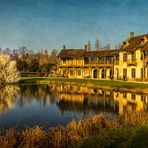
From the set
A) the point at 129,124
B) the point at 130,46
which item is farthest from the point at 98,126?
the point at 130,46

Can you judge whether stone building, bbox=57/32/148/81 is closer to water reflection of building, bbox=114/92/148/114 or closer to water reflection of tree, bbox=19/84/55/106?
water reflection of building, bbox=114/92/148/114

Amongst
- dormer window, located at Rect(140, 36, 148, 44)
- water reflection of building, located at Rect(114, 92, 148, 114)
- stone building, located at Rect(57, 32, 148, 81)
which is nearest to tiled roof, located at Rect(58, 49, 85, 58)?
stone building, located at Rect(57, 32, 148, 81)

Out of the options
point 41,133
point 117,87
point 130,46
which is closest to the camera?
point 41,133

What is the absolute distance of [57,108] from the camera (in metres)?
22.6

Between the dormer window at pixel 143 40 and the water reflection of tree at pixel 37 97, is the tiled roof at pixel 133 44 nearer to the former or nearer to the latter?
the dormer window at pixel 143 40

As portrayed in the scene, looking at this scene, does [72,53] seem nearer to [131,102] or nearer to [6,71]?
[6,71]

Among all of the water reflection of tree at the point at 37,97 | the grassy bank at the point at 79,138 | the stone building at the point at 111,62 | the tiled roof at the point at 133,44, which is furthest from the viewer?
the tiled roof at the point at 133,44

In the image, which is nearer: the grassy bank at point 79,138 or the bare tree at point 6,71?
the grassy bank at point 79,138

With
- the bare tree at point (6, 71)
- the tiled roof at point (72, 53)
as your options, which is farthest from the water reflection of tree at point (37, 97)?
the tiled roof at point (72, 53)

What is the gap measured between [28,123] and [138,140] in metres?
8.92

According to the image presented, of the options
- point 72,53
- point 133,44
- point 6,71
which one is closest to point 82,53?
point 72,53

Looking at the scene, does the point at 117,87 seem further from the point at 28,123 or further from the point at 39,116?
the point at 28,123

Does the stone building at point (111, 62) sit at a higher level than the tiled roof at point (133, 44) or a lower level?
lower

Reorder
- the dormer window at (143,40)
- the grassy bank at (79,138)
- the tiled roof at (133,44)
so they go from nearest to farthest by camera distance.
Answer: the grassy bank at (79,138)
the dormer window at (143,40)
the tiled roof at (133,44)
